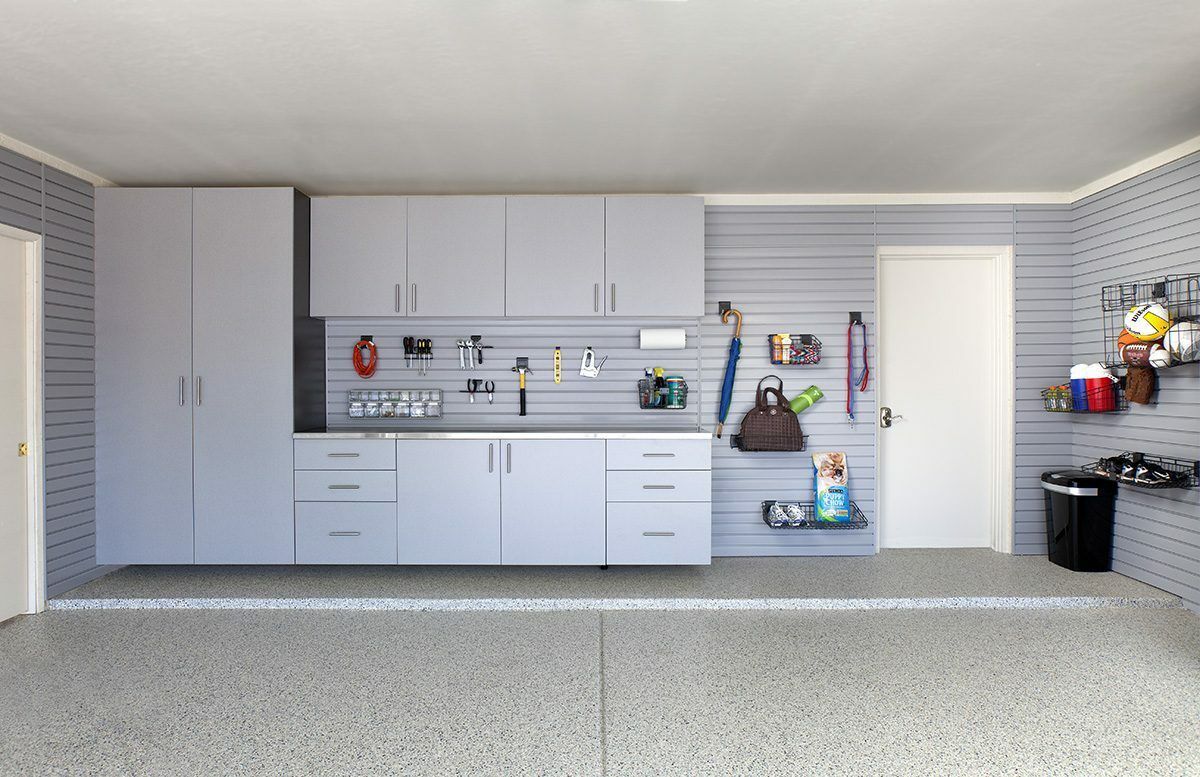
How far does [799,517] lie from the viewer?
4871 mm

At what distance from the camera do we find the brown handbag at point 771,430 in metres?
4.78

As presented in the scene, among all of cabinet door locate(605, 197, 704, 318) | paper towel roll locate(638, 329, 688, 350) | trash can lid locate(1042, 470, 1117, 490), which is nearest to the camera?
trash can lid locate(1042, 470, 1117, 490)

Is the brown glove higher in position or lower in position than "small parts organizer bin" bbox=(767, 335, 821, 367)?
lower

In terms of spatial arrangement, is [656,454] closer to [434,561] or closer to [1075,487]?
[434,561]

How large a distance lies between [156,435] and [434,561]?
1.95 metres

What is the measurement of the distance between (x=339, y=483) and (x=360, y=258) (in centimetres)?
152

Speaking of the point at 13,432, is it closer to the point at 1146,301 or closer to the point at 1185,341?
the point at 1185,341

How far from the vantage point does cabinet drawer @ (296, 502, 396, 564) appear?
173 inches

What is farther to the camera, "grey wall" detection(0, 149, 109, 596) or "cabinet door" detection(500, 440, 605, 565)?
"cabinet door" detection(500, 440, 605, 565)

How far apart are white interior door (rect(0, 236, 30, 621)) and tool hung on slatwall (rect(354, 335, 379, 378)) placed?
184 centimetres

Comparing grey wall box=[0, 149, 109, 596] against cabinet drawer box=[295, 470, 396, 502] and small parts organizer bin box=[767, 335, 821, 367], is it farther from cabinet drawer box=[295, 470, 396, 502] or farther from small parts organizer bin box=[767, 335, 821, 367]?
small parts organizer bin box=[767, 335, 821, 367]

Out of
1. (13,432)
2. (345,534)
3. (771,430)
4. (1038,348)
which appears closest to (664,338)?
(771,430)

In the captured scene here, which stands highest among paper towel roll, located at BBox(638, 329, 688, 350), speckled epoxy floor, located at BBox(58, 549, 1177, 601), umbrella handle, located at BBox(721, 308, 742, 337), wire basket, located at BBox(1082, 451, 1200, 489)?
umbrella handle, located at BBox(721, 308, 742, 337)

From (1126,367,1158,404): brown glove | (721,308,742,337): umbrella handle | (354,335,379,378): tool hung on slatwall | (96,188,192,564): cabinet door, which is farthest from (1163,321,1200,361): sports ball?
(96,188,192,564): cabinet door
